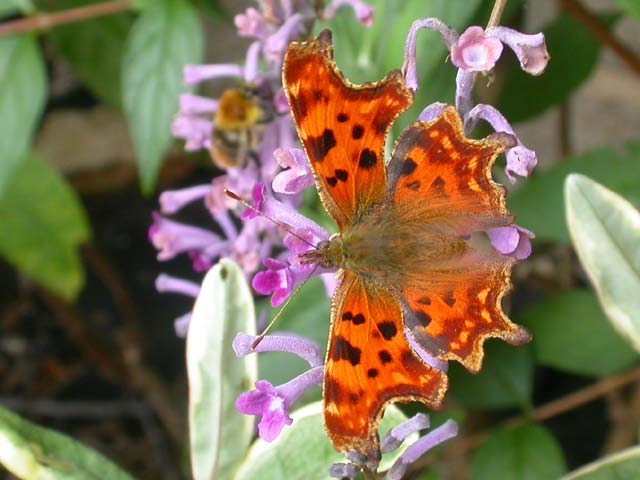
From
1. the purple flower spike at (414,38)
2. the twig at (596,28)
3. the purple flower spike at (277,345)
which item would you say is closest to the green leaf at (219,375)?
the purple flower spike at (277,345)

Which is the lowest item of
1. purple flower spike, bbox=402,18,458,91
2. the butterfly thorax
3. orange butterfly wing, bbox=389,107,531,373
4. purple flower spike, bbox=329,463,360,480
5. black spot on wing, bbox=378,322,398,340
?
purple flower spike, bbox=329,463,360,480

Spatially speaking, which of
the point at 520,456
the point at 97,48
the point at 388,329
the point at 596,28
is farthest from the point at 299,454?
the point at 97,48

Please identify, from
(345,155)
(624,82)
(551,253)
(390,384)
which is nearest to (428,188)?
(345,155)

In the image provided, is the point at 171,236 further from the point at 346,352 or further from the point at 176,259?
the point at 176,259

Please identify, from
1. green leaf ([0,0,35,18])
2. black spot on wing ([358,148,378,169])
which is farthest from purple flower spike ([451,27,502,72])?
green leaf ([0,0,35,18])

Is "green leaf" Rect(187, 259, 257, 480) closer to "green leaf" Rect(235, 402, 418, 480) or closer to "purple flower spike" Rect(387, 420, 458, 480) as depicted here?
"green leaf" Rect(235, 402, 418, 480)

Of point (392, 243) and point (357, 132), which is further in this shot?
point (392, 243)
